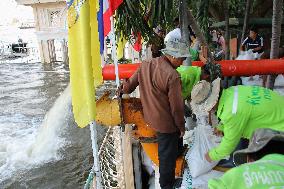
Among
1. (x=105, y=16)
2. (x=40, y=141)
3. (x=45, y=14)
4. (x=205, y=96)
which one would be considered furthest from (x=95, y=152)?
(x=45, y=14)

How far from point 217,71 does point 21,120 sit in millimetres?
9425

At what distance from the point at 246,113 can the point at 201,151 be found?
3.01 feet

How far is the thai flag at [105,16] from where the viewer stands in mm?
3787

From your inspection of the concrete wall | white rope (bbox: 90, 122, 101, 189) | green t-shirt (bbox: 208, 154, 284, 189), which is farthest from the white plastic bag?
the concrete wall

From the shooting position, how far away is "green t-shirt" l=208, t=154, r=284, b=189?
1437mm

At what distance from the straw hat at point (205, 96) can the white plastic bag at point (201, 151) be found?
0.65 metres

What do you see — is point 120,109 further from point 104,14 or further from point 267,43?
point 267,43

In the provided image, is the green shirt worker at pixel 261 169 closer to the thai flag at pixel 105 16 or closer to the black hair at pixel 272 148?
the black hair at pixel 272 148

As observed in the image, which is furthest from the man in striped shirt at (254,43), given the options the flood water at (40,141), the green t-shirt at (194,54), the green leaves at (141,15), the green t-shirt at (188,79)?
the flood water at (40,141)

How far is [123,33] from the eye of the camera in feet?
19.5

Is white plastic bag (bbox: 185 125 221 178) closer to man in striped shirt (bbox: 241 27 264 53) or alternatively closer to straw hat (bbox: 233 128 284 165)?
straw hat (bbox: 233 128 284 165)

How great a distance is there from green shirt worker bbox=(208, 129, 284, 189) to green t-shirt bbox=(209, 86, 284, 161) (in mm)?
839

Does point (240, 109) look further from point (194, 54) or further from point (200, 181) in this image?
point (194, 54)

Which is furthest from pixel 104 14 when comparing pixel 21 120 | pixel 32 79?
pixel 32 79
